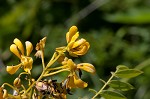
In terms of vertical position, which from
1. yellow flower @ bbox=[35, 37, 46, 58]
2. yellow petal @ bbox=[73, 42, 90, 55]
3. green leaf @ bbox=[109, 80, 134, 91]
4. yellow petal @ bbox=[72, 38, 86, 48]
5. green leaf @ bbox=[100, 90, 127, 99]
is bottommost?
green leaf @ bbox=[100, 90, 127, 99]

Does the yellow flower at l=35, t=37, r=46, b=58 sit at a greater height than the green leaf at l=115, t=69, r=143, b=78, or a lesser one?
greater

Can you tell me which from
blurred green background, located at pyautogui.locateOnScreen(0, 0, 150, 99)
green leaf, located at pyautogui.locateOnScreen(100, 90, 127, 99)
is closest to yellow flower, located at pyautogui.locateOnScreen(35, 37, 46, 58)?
green leaf, located at pyautogui.locateOnScreen(100, 90, 127, 99)

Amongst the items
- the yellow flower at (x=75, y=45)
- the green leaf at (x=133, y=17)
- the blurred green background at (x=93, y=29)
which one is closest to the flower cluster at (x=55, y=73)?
the yellow flower at (x=75, y=45)

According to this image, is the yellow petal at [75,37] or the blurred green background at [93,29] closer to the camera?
the yellow petal at [75,37]

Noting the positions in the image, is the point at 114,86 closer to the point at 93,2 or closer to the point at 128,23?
the point at 128,23

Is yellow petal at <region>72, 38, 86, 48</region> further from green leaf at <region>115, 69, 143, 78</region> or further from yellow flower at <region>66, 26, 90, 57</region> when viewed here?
green leaf at <region>115, 69, 143, 78</region>

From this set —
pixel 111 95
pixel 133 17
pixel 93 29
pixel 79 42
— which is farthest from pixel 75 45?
pixel 93 29

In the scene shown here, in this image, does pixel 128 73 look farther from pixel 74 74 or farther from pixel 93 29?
pixel 93 29

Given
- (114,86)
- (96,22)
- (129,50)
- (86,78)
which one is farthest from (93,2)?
(114,86)

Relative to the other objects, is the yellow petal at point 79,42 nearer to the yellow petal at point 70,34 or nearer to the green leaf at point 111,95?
the yellow petal at point 70,34
